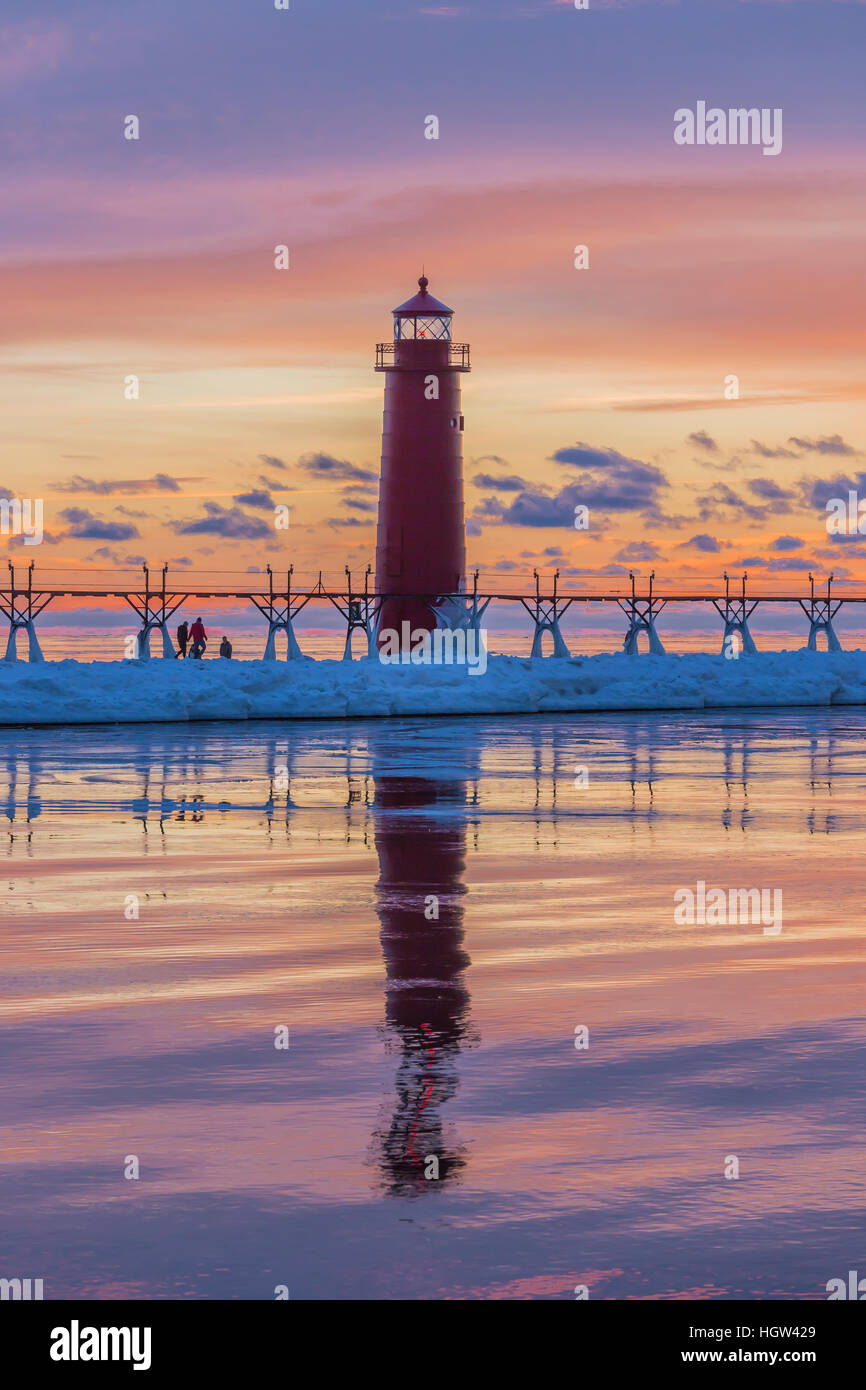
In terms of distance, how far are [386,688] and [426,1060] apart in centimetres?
3232

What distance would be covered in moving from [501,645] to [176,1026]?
391ft

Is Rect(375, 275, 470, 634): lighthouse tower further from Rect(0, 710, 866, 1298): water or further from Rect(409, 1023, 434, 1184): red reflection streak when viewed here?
Rect(409, 1023, 434, 1184): red reflection streak

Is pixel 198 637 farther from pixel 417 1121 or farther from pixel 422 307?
pixel 417 1121

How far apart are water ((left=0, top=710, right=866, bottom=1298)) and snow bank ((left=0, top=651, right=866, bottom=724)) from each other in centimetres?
1851

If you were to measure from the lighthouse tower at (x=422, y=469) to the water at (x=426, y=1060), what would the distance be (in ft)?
92.4

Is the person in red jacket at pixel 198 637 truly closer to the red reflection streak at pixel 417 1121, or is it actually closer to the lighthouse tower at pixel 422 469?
the lighthouse tower at pixel 422 469

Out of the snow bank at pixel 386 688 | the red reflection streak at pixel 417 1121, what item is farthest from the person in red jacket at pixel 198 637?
the red reflection streak at pixel 417 1121

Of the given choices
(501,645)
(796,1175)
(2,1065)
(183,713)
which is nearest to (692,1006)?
(796,1175)

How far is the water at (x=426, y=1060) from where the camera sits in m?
5.87

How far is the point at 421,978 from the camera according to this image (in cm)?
1031

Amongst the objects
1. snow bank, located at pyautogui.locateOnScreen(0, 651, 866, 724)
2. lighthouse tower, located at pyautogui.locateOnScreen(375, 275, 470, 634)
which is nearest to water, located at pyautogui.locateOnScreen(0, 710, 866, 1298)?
snow bank, located at pyautogui.locateOnScreen(0, 651, 866, 724)

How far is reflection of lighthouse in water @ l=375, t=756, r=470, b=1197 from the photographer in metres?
6.93

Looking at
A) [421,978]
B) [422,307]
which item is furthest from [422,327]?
[421,978]

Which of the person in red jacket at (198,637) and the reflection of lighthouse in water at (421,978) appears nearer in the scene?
the reflection of lighthouse in water at (421,978)
